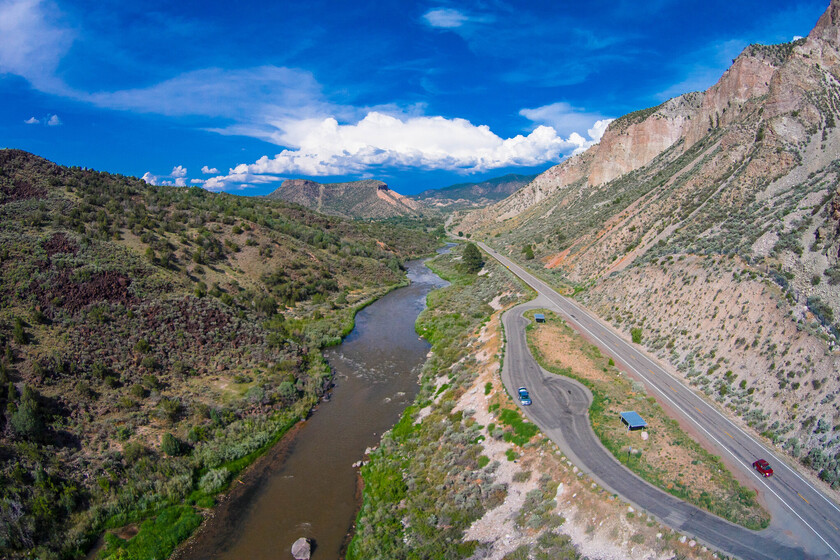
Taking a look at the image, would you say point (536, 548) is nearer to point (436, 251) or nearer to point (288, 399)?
point (288, 399)

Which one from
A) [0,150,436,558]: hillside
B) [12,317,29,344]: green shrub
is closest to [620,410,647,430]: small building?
[0,150,436,558]: hillside

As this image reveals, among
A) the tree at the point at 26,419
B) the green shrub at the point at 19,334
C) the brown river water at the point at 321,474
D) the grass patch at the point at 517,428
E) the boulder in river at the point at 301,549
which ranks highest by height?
the green shrub at the point at 19,334

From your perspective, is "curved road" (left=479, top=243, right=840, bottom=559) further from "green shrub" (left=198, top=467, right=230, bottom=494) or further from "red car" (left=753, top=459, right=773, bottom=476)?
"green shrub" (left=198, top=467, right=230, bottom=494)

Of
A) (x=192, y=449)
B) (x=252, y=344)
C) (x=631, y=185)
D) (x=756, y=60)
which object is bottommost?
(x=192, y=449)

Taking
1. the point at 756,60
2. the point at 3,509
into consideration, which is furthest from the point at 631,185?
the point at 3,509

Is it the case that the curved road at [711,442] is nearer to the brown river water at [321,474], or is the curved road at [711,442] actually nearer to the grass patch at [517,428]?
the grass patch at [517,428]

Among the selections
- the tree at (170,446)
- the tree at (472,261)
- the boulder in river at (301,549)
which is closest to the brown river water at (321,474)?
the boulder in river at (301,549)

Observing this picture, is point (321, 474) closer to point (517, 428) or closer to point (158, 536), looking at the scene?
point (158, 536)
